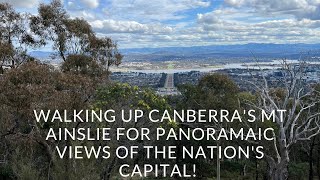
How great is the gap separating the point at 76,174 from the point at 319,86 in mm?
13194

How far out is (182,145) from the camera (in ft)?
70.3

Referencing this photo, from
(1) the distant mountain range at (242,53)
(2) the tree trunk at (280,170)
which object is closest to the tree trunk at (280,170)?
(2) the tree trunk at (280,170)

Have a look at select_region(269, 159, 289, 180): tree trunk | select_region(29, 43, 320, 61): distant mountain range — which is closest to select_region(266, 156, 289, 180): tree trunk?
select_region(269, 159, 289, 180): tree trunk

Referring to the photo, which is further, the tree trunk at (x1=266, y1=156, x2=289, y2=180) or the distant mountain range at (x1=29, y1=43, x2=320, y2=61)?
the distant mountain range at (x1=29, y1=43, x2=320, y2=61)

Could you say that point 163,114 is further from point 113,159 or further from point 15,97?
point 15,97

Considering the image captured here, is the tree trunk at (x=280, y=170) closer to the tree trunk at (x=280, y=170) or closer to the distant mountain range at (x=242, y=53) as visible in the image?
the tree trunk at (x=280, y=170)

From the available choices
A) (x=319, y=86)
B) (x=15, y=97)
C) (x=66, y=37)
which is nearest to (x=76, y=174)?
(x=15, y=97)

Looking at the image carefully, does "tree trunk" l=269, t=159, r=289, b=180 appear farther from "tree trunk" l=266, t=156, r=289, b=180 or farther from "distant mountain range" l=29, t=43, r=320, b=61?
"distant mountain range" l=29, t=43, r=320, b=61

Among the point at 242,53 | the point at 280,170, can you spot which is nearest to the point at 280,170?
the point at 280,170

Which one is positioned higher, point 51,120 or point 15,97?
point 15,97

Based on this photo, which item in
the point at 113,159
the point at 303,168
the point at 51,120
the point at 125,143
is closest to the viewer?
the point at 51,120

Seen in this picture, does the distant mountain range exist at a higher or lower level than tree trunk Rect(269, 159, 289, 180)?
higher

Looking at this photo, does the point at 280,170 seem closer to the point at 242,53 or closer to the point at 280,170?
the point at 280,170

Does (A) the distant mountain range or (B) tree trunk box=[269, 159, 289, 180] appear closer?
(B) tree trunk box=[269, 159, 289, 180]
